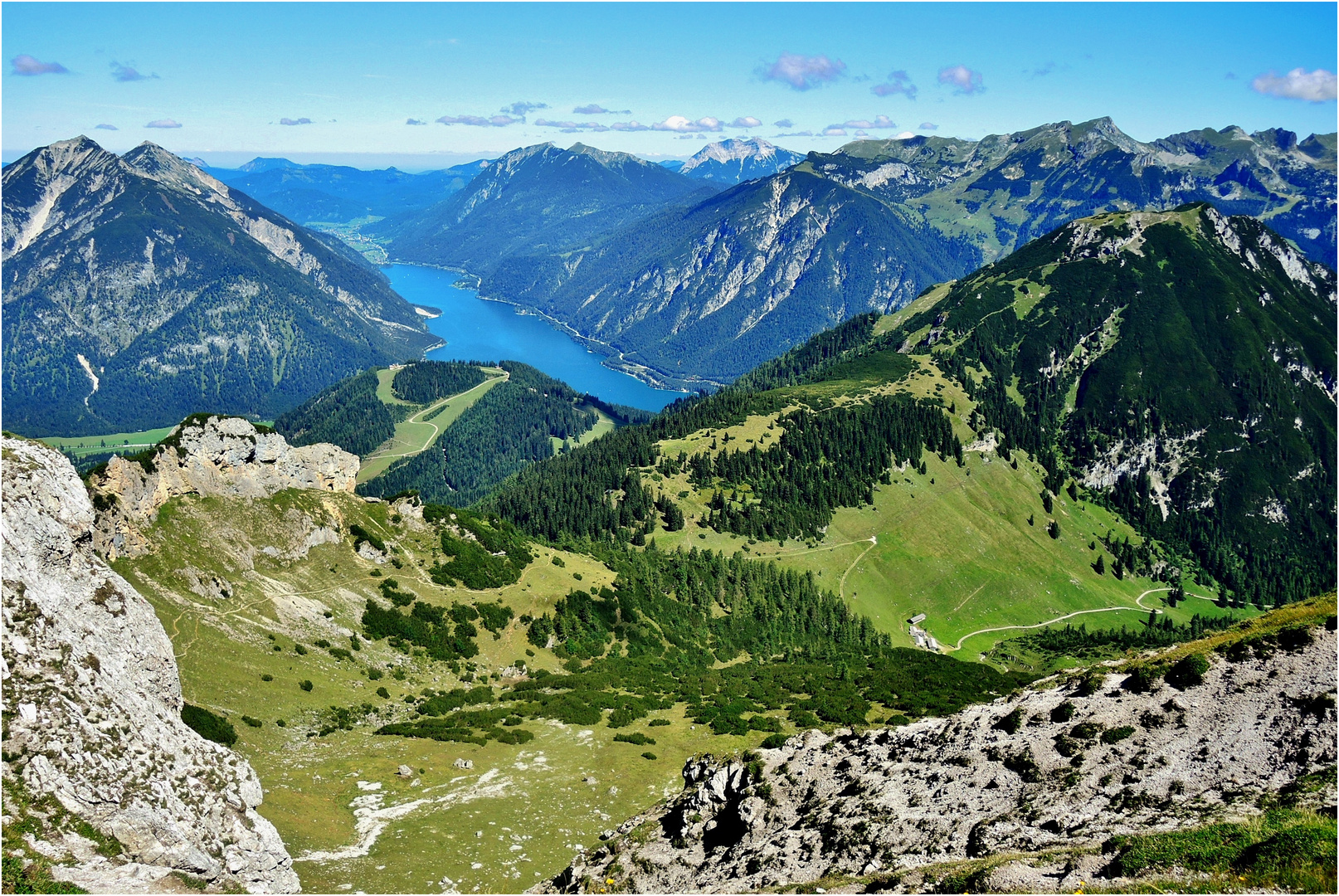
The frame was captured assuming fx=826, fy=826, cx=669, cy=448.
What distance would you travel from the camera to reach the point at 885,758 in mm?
53906

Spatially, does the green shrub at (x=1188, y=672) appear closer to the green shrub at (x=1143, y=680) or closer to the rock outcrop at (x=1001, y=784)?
the rock outcrop at (x=1001, y=784)

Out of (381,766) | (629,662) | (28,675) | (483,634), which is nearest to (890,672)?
(629,662)

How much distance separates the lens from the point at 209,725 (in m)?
65.4

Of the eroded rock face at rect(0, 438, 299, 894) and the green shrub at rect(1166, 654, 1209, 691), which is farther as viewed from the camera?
the green shrub at rect(1166, 654, 1209, 691)

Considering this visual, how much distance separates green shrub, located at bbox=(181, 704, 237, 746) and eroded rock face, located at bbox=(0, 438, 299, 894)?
28.5ft

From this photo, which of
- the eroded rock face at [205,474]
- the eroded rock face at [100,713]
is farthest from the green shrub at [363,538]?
the eroded rock face at [100,713]

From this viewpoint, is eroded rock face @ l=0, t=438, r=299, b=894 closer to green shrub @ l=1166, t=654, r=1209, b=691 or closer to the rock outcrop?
the rock outcrop

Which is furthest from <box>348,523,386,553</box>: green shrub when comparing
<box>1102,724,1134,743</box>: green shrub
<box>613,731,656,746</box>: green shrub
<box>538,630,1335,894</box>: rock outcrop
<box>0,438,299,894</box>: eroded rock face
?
<box>1102,724,1134,743</box>: green shrub

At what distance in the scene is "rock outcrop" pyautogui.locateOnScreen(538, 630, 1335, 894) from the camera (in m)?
40.7

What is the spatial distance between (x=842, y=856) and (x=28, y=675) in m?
44.7

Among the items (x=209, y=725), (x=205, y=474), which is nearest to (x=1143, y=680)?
(x=209, y=725)

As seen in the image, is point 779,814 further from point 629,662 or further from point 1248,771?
point 629,662

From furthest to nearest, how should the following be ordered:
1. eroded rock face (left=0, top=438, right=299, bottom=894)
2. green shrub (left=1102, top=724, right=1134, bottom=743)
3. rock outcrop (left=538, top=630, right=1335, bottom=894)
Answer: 1. green shrub (left=1102, top=724, right=1134, bottom=743)
2. eroded rock face (left=0, top=438, right=299, bottom=894)
3. rock outcrop (left=538, top=630, right=1335, bottom=894)

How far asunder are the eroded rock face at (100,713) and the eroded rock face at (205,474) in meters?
33.6
